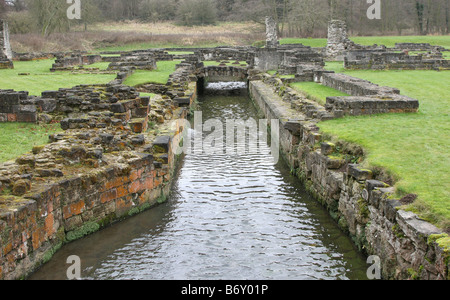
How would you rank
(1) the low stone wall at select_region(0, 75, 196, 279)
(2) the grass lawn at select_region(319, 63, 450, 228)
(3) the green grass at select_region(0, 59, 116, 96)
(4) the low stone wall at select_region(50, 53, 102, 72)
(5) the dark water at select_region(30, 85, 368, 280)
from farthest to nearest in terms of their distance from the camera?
(4) the low stone wall at select_region(50, 53, 102, 72) < (3) the green grass at select_region(0, 59, 116, 96) < (5) the dark water at select_region(30, 85, 368, 280) < (1) the low stone wall at select_region(0, 75, 196, 279) < (2) the grass lawn at select_region(319, 63, 450, 228)

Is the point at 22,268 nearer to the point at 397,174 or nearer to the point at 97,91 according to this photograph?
the point at 397,174

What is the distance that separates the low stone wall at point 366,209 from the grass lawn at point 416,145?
293 millimetres

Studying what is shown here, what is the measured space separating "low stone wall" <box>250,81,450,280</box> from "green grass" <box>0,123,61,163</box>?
21.9ft

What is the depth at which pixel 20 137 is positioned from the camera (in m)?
11.5

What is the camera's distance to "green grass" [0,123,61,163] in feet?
33.6

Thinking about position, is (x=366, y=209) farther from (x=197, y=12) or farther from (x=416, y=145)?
(x=197, y=12)

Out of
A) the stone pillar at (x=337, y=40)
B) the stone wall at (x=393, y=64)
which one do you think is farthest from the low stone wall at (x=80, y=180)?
the stone pillar at (x=337, y=40)

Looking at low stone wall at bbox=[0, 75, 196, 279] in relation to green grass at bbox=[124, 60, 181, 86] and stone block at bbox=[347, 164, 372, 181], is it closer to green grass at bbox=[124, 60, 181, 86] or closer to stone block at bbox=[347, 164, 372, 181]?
stone block at bbox=[347, 164, 372, 181]

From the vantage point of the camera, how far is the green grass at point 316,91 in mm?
17747

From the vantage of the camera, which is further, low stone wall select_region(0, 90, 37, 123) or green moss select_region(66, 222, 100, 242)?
low stone wall select_region(0, 90, 37, 123)

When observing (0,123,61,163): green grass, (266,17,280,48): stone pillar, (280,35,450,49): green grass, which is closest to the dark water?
(0,123,61,163): green grass

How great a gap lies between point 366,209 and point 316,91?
38.1ft

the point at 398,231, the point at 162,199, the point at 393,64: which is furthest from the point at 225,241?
the point at 393,64

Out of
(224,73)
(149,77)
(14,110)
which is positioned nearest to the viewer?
(14,110)
